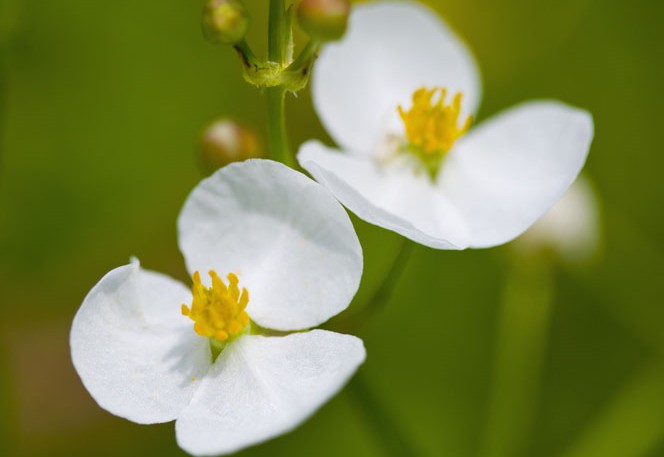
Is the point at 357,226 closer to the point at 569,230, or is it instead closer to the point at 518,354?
the point at 569,230

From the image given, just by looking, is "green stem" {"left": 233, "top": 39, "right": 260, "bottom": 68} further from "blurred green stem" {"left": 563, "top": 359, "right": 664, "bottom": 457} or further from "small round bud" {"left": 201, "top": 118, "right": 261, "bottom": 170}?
"blurred green stem" {"left": 563, "top": 359, "right": 664, "bottom": 457}

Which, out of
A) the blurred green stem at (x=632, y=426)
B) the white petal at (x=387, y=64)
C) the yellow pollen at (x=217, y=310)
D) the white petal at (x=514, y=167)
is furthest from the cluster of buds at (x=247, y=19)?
the blurred green stem at (x=632, y=426)

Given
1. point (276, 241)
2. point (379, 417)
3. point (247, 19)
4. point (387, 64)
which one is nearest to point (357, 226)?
point (387, 64)

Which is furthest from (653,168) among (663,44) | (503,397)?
(503,397)

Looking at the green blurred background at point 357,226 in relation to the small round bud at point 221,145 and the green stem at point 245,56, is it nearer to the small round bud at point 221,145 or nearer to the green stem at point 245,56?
the small round bud at point 221,145

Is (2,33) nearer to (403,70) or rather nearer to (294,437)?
(403,70)

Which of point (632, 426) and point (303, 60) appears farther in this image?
point (632, 426)

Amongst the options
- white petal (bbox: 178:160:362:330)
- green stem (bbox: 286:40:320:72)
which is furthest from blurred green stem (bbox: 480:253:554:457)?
green stem (bbox: 286:40:320:72)
